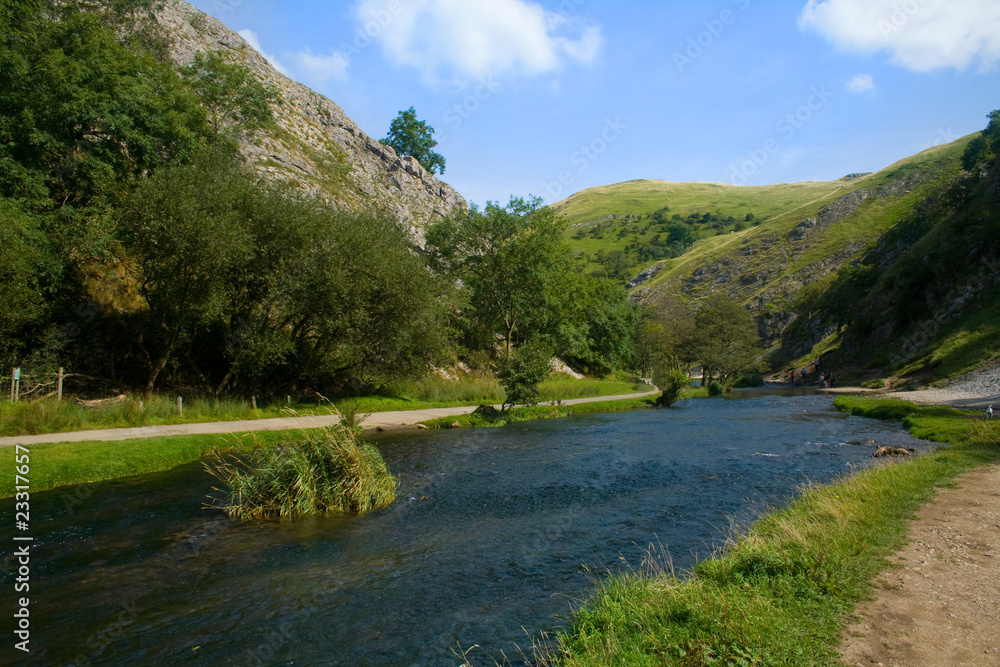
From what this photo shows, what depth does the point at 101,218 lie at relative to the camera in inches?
1142

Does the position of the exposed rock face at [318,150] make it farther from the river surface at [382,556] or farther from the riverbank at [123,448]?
the river surface at [382,556]

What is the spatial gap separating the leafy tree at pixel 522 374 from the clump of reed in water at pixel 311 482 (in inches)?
802

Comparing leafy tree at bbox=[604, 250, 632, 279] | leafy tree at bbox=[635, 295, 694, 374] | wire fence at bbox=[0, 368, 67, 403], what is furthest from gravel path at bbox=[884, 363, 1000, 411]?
leafy tree at bbox=[604, 250, 632, 279]

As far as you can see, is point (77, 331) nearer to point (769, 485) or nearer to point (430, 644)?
point (430, 644)

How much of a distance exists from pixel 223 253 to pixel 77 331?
9650 mm

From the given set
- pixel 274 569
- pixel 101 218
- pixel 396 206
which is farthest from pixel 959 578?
pixel 396 206

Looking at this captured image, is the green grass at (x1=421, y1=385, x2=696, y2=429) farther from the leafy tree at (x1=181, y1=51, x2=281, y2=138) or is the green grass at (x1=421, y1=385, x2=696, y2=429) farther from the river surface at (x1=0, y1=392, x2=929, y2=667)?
the leafy tree at (x1=181, y1=51, x2=281, y2=138)

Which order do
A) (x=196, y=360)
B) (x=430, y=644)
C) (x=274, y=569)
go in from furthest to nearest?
(x=196, y=360) < (x=274, y=569) < (x=430, y=644)

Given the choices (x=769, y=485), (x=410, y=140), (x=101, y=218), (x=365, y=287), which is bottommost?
(x=769, y=485)

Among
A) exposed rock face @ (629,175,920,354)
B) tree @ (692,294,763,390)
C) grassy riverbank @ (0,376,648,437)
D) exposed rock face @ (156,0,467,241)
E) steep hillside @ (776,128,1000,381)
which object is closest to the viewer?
grassy riverbank @ (0,376,648,437)

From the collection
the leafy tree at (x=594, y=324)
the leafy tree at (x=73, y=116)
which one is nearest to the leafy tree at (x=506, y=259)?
the leafy tree at (x=594, y=324)

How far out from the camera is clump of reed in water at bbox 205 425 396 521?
1290 centimetres

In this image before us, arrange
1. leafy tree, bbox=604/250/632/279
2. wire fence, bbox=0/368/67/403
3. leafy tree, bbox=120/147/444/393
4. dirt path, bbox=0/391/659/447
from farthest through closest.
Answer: leafy tree, bbox=604/250/632/279 < leafy tree, bbox=120/147/444/393 < wire fence, bbox=0/368/67/403 < dirt path, bbox=0/391/659/447

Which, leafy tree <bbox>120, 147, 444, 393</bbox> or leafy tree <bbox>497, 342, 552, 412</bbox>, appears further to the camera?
leafy tree <bbox>497, 342, 552, 412</bbox>
